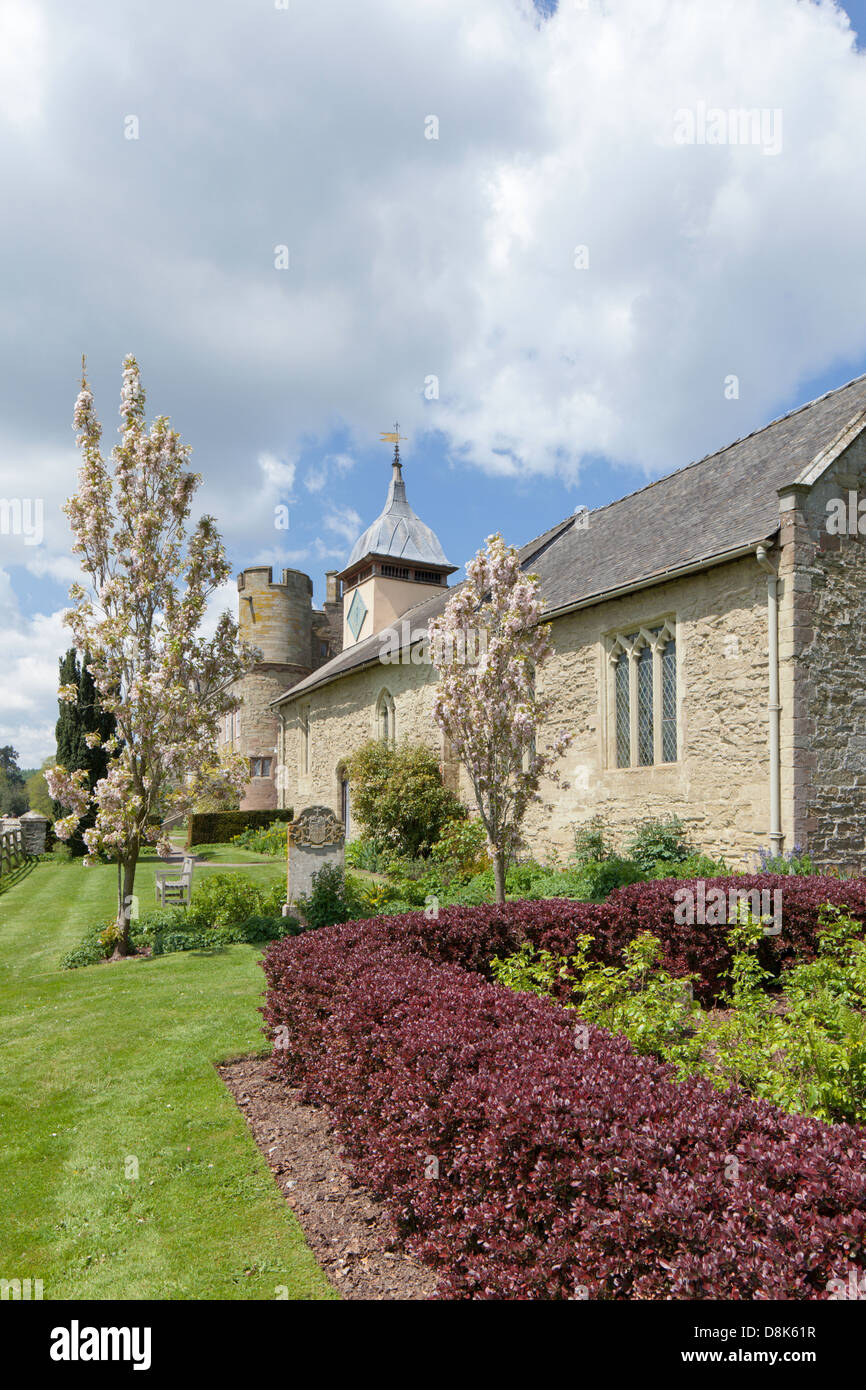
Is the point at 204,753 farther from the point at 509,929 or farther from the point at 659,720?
the point at 659,720

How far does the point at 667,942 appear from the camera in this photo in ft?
25.6

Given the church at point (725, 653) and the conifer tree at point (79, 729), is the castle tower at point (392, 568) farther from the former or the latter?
the church at point (725, 653)

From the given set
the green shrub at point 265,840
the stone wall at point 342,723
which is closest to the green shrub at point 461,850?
the stone wall at point 342,723

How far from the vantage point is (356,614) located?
3334cm

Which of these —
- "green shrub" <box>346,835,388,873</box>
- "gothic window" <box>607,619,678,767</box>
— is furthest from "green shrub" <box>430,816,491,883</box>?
"gothic window" <box>607,619,678,767</box>

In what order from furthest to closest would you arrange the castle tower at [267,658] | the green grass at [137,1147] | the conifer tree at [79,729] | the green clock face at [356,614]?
1. the castle tower at [267,658]
2. the green clock face at [356,614]
3. the conifer tree at [79,729]
4. the green grass at [137,1147]

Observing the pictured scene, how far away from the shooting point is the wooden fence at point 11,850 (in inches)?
879

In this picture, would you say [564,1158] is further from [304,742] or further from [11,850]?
[304,742]

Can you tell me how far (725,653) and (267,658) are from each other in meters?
29.8

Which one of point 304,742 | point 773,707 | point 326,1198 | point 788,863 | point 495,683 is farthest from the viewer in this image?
point 304,742

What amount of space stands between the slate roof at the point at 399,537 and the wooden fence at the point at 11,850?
15357 millimetres

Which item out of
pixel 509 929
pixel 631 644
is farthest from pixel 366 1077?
pixel 631 644

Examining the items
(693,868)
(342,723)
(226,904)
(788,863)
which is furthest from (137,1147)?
(342,723)

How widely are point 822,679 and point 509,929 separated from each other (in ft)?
21.1
